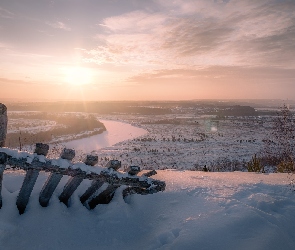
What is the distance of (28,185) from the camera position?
380 cm

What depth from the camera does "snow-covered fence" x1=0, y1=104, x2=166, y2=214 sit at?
11.5 ft

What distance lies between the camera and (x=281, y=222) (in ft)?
12.0

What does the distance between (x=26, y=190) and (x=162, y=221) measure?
2.32 meters

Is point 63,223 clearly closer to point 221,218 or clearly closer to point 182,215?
point 182,215

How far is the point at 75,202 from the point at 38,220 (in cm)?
69

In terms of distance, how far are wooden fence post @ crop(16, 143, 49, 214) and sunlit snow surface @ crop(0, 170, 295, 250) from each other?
0.37ft

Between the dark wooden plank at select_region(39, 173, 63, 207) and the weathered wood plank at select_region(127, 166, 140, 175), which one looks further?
the weathered wood plank at select_region(127, 166, 140, 175)

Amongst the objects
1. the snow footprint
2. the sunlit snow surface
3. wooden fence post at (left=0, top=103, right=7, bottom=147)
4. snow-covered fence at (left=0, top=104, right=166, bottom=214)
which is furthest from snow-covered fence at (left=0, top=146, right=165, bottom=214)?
the snow footprint

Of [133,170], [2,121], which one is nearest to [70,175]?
[133,170]

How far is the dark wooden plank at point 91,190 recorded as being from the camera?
421 centimetres

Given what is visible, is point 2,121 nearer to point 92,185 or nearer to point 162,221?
point 92,185

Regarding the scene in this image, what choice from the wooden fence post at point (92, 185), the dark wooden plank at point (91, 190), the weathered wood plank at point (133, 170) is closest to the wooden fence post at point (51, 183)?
the wooden fence post at point (92, 185)

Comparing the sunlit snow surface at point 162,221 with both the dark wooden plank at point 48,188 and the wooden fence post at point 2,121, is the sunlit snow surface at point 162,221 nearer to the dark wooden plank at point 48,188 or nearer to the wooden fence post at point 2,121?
the dark wooden plank at point 48,188

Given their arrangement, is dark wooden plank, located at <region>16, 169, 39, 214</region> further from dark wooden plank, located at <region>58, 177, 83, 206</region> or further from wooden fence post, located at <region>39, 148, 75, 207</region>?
dark wooden plank, located at <region>58, 177, 83, 206</region>
